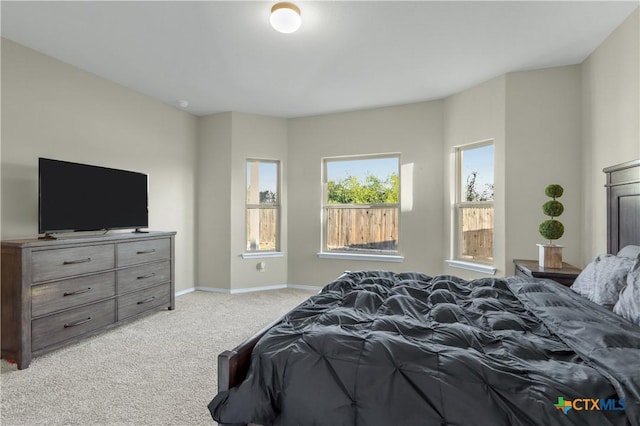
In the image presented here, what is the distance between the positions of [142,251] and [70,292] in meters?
0.82

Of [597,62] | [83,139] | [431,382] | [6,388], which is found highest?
[597,62]

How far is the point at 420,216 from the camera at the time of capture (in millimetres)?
4395

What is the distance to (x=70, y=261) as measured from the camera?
8.98ft

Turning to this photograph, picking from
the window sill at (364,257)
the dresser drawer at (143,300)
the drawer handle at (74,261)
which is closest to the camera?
the drawer handle at (74,261)

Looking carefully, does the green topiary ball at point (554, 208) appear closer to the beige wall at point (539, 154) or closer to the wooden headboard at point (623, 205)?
the wooden headboard at point (623, 205)

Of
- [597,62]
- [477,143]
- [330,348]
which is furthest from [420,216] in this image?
[330,348]

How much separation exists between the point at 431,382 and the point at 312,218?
3.90 m

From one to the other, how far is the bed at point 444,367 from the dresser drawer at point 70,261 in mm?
2181

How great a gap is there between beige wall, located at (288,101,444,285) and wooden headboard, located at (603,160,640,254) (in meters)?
1.86

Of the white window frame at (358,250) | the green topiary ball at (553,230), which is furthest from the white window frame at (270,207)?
the green topiary ball at (553,230)

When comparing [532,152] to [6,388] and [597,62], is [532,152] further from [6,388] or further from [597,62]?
[6,388]

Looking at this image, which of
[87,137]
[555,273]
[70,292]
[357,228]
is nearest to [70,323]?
[70,292]

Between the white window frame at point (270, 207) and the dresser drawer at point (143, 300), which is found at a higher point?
the white window frame at point (270, 207)

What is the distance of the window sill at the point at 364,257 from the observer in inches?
178
